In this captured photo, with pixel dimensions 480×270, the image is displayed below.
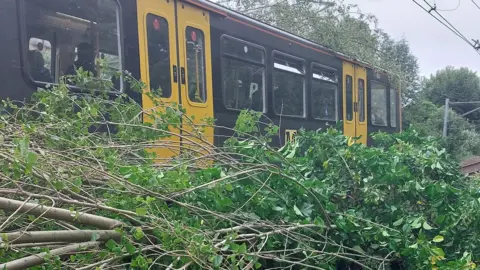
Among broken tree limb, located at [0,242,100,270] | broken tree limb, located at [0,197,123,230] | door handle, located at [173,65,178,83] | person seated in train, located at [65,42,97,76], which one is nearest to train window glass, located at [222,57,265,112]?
door handle, located at [173,65,178,83]

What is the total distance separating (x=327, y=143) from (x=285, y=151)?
0.32m

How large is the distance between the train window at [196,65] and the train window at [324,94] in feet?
9.82

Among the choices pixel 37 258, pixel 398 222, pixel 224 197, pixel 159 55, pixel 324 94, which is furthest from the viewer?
pixel 324 94

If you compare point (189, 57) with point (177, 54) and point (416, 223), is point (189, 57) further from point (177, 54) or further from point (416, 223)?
point (416, 223)

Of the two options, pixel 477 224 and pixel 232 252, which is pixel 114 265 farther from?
pixel 477 224

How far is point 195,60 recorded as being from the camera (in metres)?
6.17

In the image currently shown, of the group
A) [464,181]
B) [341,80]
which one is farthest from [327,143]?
[341,80]

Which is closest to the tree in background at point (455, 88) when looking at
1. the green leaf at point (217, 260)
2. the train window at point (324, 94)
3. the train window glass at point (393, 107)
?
the train window glass at point (393, 107)

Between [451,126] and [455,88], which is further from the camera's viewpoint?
[455,88]

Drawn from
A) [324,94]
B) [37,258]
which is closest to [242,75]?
[324,94]

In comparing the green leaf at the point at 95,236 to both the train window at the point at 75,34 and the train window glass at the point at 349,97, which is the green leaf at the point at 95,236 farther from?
the train window glass at the point at 349,97

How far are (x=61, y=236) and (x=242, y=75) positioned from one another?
16.7 ft

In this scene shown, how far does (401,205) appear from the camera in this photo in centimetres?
350

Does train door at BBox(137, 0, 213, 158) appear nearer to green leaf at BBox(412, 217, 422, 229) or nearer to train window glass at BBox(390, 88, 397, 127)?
green leaf at BBox(412, 217, 422, 229)
